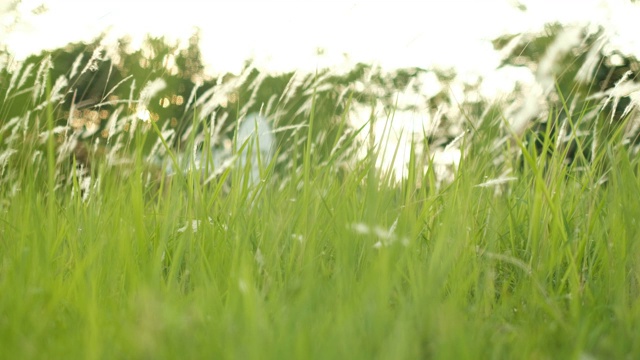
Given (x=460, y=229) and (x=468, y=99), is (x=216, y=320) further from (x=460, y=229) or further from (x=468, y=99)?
(x=468, y=99)

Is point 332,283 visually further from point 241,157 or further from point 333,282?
point 241,157

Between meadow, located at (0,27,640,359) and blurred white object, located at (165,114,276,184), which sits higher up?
blurred white object, located at (165,114,276,184)

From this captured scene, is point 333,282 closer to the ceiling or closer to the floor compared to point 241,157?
closer to the floor

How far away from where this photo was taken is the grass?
1.02 meters

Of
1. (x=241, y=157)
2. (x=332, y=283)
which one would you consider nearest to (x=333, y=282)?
(x=332, y=283)

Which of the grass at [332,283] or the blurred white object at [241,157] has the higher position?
the blurred white object at [241,157]

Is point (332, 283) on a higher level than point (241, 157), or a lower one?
lower

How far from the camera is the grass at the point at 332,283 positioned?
1.02 meters

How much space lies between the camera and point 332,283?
1431 mm

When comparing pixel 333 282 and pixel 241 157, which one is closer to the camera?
pixel 333 282

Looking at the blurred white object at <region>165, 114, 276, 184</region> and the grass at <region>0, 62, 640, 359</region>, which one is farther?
the blurred white object at <region>165, 114, 276, 184</region>

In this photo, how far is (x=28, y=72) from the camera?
242cm

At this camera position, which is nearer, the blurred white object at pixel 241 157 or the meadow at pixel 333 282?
the meadow at pixel 333 282

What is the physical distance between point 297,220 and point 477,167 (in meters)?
0.56
